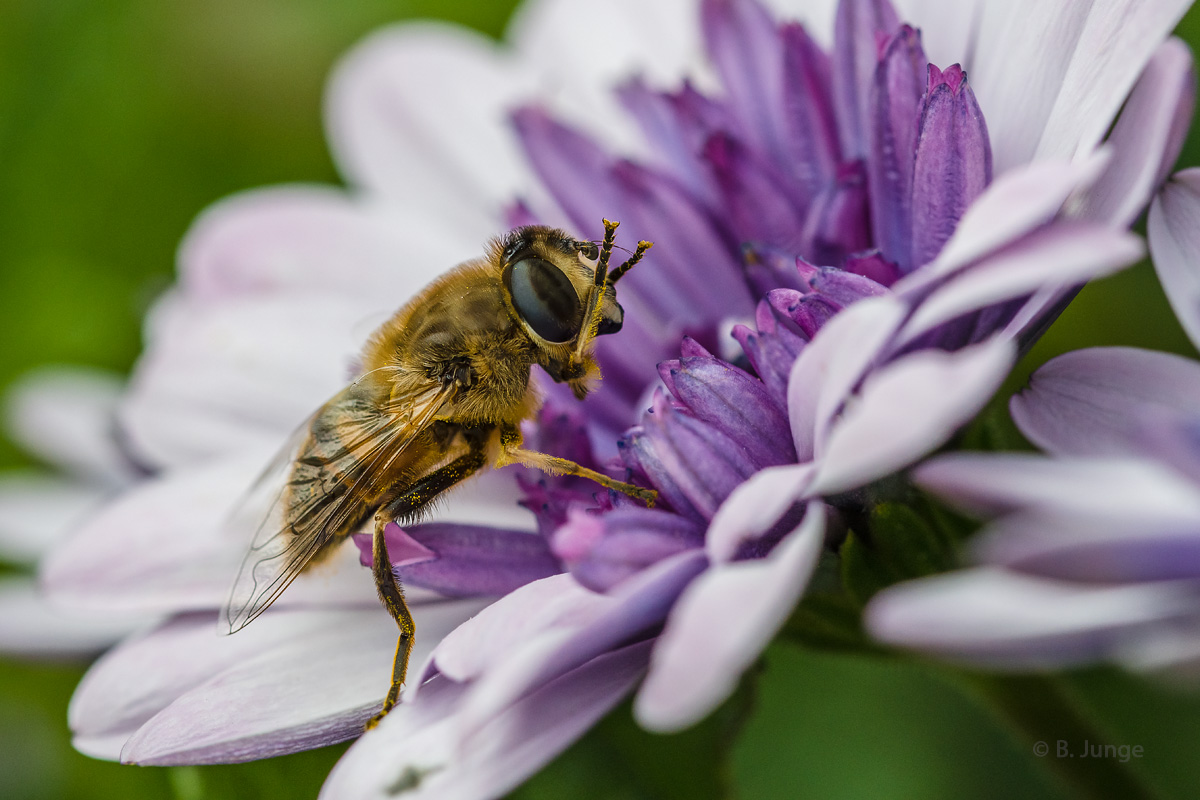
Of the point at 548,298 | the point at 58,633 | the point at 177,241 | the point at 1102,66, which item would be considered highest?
the point at 1102,66

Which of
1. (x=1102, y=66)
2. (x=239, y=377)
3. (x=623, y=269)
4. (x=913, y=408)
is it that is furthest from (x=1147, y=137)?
(x=239, y=377)

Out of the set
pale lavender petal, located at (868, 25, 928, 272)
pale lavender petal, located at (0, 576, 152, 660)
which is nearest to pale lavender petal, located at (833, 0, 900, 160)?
pale lavender petal, located at (868, 25, 928, 272)

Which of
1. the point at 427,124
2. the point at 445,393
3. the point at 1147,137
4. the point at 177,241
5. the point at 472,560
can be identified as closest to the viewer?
the point at 1147,137

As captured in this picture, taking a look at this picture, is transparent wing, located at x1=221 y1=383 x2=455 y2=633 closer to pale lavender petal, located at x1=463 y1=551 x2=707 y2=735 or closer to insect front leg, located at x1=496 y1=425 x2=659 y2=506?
insect front leg, located at x1=496 y1=425 x2=659 y2=506

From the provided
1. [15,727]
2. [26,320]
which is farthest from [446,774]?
[26,320]

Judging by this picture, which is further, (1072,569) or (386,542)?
(386,542)

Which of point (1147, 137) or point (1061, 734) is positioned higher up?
point (1147, 137)

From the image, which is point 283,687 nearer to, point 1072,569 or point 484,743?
point 484,743

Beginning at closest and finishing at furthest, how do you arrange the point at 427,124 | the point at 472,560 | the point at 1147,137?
the point at 1147,137 < the point at 472,560 < the point at 427,124

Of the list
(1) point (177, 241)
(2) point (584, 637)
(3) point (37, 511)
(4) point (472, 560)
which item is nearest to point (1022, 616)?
(2) point (584, 637)
